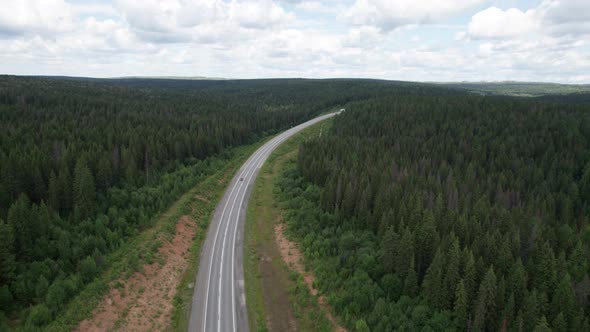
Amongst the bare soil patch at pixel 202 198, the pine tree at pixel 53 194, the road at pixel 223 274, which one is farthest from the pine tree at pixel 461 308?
the pine tree at pixel 53 194

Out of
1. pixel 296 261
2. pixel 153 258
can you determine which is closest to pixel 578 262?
pixel 296 261

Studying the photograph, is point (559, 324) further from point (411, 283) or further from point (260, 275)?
point (260, 275)

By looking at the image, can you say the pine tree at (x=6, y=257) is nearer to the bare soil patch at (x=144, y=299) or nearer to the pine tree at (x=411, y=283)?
the bare soil patch at (x=144, y=299)

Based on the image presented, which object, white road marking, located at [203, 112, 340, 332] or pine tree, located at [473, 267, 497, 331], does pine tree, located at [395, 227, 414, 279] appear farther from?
white road marking, located at [203, 112, 340, 332]

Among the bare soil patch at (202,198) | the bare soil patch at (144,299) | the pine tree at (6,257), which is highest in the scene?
the pine tree at (6,257)

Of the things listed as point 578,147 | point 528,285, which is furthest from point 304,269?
point 578,147

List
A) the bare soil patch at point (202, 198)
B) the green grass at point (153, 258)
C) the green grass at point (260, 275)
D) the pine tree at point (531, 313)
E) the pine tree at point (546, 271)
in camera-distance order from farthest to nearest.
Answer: the bare soil patch at point (202, 198) < the pine tree at point (546, 271) < the green grass at point (260, 275) < the green grass at point (153, 258) < the pine tree at point (531, 313)
